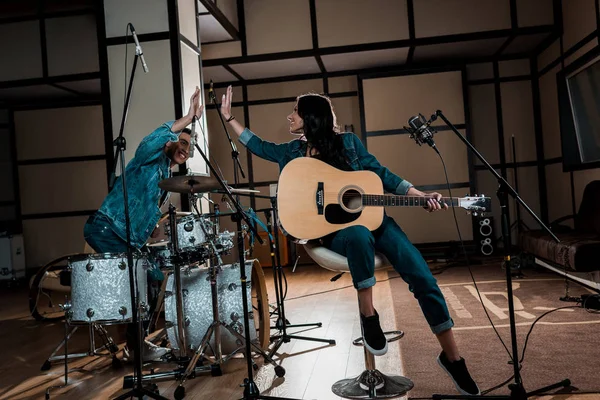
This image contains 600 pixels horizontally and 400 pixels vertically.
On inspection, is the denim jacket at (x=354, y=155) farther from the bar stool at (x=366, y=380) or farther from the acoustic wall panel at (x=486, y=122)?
the acoustic wall panel at (x=486, y=122)

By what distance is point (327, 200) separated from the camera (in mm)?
2699

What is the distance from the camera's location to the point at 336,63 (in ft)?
27.2

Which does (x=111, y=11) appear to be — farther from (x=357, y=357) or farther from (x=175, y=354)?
(x=357, y=357)

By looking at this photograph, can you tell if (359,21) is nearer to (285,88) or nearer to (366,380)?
(285,88)

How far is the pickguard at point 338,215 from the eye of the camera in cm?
268

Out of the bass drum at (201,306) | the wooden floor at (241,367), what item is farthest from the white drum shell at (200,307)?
the wooden floor at (241,367)

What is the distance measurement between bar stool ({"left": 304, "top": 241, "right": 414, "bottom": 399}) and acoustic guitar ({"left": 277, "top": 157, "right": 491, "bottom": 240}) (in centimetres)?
10

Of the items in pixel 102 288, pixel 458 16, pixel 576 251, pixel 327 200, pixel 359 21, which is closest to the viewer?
pixel 327 200

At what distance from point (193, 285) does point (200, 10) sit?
3773mm

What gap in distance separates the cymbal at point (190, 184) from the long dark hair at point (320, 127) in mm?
575

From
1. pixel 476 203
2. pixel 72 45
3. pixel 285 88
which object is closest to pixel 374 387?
pixel 476 203

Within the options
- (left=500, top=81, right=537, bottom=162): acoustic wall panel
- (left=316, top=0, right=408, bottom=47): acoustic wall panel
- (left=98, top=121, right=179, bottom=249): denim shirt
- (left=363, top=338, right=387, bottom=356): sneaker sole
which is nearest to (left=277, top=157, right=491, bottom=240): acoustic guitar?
(left=363, top=338, right=387, bottom=356): sneaker sole

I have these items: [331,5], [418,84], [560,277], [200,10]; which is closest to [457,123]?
[418,84]

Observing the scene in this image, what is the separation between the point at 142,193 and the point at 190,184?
83cm
